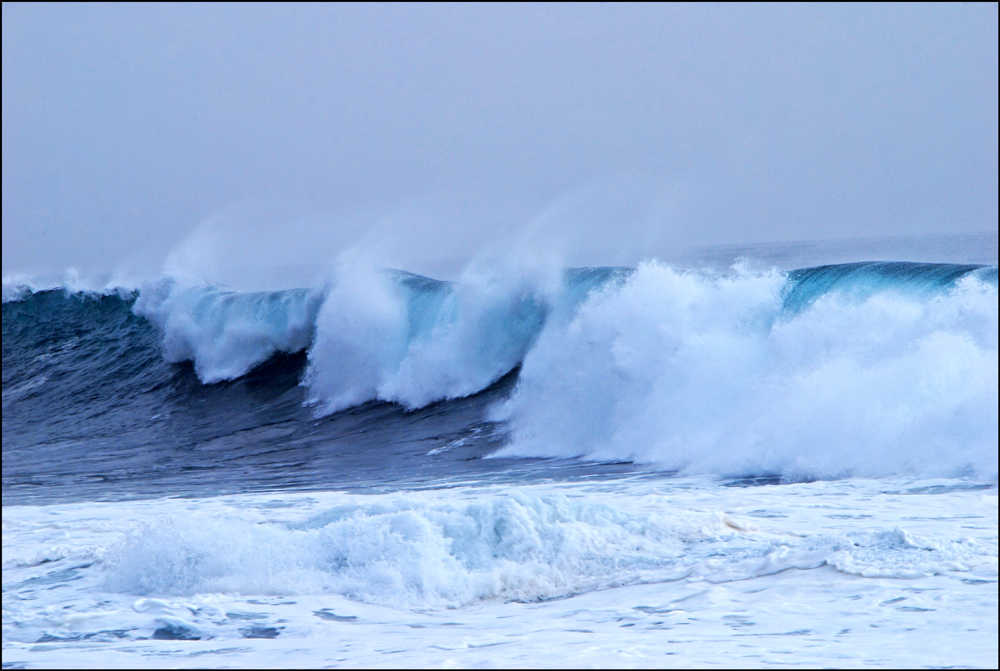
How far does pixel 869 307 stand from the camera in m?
9.36

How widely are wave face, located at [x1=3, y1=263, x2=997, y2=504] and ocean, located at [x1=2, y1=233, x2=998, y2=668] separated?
4 centimetres

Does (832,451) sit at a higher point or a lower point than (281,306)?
lower

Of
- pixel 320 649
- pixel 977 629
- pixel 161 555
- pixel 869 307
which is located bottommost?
pixel 977 629

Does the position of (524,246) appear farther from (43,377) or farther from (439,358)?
(43,377)

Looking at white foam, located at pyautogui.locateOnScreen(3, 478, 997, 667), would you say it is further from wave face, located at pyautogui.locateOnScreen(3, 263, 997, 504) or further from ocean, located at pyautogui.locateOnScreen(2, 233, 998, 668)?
wave face, located at pyautogui.locateOnScreen(3, 263, 997, 504)

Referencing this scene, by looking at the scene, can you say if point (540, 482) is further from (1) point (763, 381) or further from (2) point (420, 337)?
(2) point (420, 337)

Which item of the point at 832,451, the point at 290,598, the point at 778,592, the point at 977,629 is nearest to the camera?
the point at 977,629

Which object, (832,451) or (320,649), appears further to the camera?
(832,451)

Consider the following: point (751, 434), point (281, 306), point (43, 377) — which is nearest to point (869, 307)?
point (751, 434)

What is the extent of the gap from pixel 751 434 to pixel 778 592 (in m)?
4.15

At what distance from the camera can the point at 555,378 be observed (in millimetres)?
11812

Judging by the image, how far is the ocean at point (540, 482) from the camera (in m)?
4.34

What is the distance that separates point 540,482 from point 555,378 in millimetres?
3311

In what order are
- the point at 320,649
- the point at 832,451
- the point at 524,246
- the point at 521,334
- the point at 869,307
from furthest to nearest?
the point at 524,246 < the point at 521,334 < the point at 869,307 < the point at 832,451 < the point at 320,649
